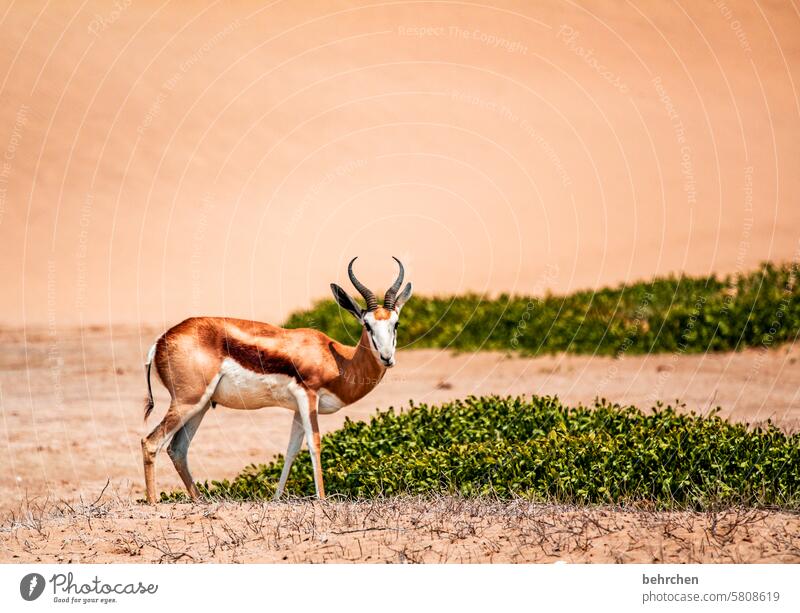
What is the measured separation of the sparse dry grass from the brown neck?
1.47m

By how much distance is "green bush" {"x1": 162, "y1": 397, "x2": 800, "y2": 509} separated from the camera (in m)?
9.72

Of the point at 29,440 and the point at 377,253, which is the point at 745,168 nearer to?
the point at 377,253

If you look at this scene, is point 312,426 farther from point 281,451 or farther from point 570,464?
point 281,451

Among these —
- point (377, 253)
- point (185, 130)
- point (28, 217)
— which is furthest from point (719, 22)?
point (28, 217)

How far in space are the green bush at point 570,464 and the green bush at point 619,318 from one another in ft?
22.1

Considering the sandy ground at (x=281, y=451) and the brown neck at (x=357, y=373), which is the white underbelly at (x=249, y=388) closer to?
the brown neck at (x=357, y=373)

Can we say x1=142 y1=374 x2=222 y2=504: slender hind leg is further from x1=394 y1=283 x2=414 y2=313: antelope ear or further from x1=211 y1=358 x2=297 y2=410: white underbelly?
x1=394 y1=283 x2=414 y2=313: antelope ear

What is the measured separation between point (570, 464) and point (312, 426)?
2.42 m

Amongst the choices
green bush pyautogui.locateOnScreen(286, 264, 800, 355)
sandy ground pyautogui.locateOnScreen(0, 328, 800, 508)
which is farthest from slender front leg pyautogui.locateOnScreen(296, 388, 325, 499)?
green bush pyautogui.locateOnScreen(286, 264, 800, 355)

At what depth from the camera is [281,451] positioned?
49.0 feet

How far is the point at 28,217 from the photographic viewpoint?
1331 inches
